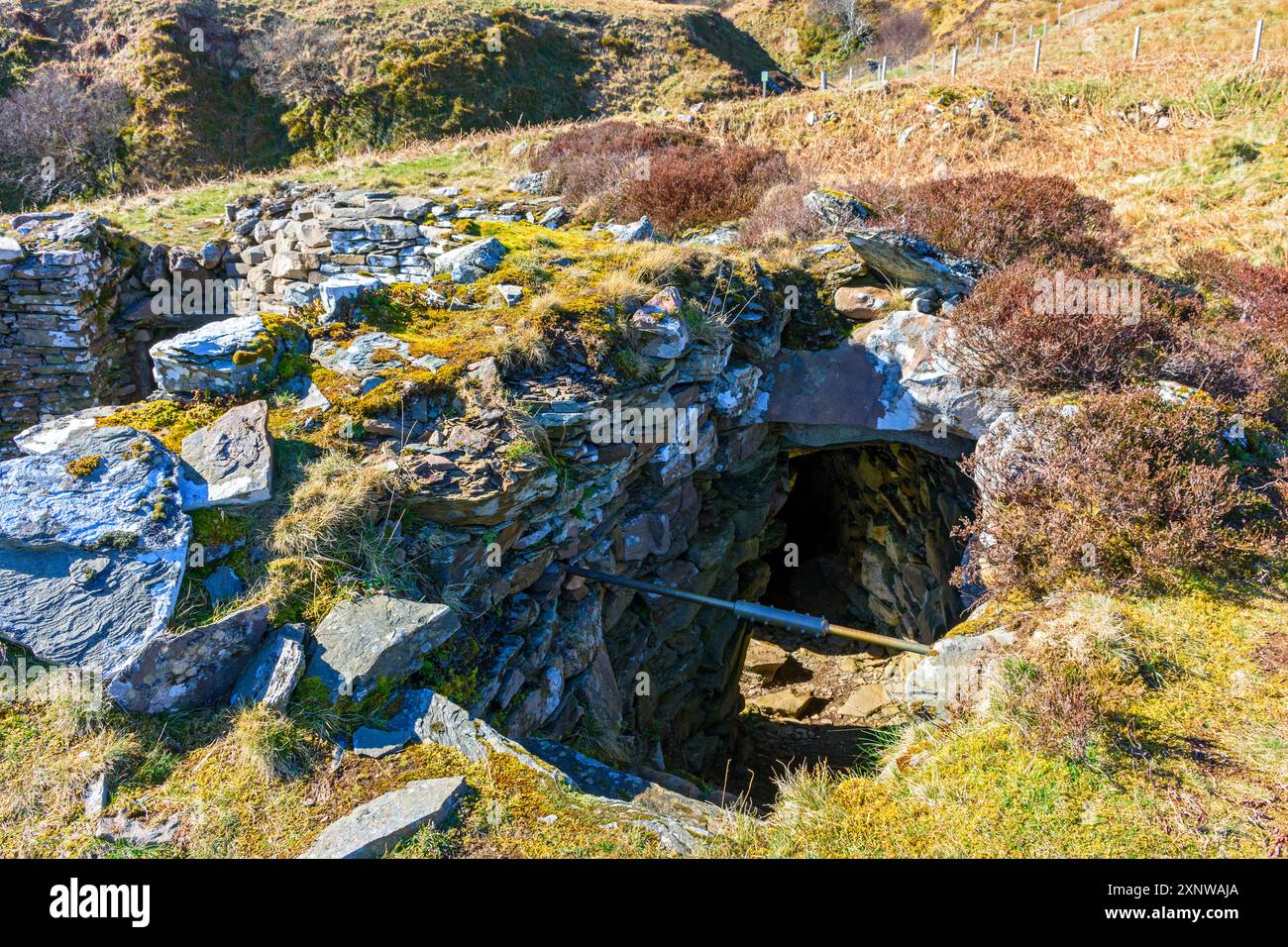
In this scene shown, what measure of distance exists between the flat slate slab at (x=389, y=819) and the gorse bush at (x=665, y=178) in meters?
8.96

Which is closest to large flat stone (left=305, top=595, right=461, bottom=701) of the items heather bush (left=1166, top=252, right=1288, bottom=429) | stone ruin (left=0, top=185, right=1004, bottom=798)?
stone ruin (left=0, top=185, right=1004, bottom=798)

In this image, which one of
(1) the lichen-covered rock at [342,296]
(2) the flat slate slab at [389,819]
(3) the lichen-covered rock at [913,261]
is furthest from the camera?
(3) the lichen-covered rock at [913,261]

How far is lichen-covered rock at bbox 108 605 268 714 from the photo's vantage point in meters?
3.84

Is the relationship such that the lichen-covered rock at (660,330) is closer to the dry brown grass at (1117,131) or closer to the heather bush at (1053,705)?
the heather bush at (1053,705)

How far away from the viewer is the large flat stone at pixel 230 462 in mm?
4695

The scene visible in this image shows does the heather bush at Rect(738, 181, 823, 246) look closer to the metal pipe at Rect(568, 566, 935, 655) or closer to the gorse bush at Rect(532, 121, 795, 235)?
the gorse bush at Rect(532, 121, 795, 235)

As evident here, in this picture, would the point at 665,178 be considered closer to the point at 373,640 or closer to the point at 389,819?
the point at 373,640

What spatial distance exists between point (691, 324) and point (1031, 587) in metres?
3.85

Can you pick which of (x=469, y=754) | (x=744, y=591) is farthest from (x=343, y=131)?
(x=469, y=754)

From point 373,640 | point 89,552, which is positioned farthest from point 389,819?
point 89,552

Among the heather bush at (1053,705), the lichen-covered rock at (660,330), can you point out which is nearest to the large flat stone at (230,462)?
the lichen-covered rock at (660,330)

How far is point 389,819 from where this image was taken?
3.36 m

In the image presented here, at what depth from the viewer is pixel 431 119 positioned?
28.2 m

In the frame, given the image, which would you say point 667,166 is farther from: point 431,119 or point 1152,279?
point 431,119
